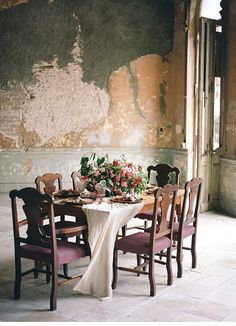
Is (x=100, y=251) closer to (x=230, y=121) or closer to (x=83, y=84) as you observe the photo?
(x=230, y=121)

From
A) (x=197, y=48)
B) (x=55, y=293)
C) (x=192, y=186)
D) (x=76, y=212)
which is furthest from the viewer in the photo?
(x=197, y=48)

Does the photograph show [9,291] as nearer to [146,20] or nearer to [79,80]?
[79,80]

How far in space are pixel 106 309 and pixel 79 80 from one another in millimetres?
5888

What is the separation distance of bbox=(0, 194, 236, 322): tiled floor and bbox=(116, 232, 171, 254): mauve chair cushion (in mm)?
392

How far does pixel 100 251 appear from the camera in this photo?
4043 millimetres

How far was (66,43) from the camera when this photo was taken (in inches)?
346

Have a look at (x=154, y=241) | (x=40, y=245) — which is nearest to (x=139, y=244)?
(x=154, y=241)

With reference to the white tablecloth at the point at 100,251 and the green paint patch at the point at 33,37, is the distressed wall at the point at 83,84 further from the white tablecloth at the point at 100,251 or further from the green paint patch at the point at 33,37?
the white tablecloth at the point at 100,251

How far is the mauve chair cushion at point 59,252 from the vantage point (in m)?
3.84

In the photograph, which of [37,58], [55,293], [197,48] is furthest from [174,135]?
[55,293]

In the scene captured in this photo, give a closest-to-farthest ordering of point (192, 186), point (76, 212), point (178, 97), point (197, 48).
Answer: point (76, 212)
point (192, 186)
point (197, 48)
point (178, 97)

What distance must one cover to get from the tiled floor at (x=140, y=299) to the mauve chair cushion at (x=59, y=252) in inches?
15.0

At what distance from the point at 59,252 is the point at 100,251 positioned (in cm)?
39

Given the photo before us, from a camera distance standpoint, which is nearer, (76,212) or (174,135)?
(76,212)
